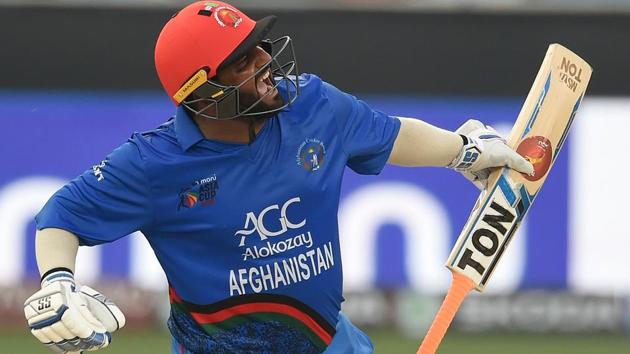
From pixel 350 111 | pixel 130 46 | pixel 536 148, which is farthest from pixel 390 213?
pixel 350 111

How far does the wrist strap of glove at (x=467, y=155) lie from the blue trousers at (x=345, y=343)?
1.97ft

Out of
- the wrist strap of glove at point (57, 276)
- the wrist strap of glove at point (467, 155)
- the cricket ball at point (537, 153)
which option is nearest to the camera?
the wrist strap of glove at point (57, 276)

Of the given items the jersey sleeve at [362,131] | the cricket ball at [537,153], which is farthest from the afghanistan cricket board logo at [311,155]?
the cricket ball at [537,153]

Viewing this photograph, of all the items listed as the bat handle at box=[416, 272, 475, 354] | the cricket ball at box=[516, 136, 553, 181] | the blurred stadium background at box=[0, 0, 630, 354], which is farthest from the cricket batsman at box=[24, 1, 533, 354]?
the blurred stadium background at box=[0, 0, 630, 354]

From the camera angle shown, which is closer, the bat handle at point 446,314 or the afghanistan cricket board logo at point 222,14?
the afghanistan cricket board logo at point 222,14

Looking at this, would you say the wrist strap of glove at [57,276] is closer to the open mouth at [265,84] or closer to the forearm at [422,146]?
the open mouth at [265,84]

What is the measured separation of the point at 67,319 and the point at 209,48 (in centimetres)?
77

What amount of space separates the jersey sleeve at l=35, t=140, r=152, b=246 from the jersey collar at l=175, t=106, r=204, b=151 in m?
0.12

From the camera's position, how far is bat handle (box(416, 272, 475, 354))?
393 cm

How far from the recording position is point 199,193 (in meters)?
3.47

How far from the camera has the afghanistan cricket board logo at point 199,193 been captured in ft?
11.3

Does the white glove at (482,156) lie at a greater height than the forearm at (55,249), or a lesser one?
greater

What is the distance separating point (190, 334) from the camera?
3.57 meters

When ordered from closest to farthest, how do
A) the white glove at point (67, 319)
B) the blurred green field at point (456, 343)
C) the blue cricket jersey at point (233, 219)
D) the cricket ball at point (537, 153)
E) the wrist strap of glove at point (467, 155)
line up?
1. the white glove at point (67, 319)
2. the blue cricket jersey at point (233, 219)
3. the wrist strap of glove at point (467, 155)
4. the cricket ball at point (537, 153)
5. the blurred green field at point (456, 343)
